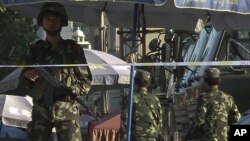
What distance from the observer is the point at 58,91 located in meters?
6.85

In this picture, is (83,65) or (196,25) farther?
(196,25)

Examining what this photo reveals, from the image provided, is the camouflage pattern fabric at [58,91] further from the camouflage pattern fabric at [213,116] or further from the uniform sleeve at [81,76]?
the camouflage pattern fabric at [213,116]

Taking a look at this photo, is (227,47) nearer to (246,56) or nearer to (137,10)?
(246,56)

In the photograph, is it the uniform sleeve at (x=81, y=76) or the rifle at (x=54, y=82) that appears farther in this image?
the uniform sleeve at (x=81, y=76)

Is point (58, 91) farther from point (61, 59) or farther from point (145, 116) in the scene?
point (145, 116)

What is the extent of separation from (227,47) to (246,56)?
344 mm

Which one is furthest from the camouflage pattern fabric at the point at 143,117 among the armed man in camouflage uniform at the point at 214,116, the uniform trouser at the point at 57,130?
the uniform trouser at the point at 57,130

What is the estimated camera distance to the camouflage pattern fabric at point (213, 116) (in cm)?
850

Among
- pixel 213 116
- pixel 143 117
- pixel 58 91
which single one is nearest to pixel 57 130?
pixel 58 91

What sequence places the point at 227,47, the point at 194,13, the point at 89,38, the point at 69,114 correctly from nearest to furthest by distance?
the point at 69,114 < the point at 194,13 < the point at 227,47 < the point at 89,38

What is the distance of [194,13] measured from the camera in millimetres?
9594

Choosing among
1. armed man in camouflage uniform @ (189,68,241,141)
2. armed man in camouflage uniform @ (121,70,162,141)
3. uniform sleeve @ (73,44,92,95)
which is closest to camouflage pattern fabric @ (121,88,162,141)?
armed man in camouflage uniform @ (121,70,162,141)

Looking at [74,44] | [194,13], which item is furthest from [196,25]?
[74,44]

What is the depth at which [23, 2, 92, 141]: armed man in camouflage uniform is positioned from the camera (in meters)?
6.85
